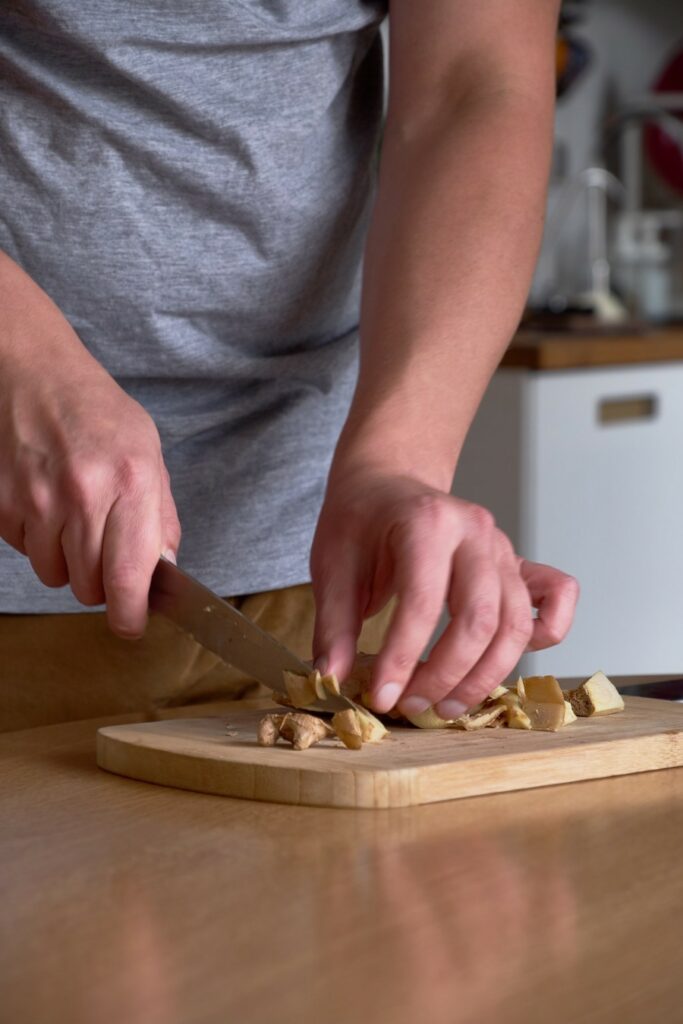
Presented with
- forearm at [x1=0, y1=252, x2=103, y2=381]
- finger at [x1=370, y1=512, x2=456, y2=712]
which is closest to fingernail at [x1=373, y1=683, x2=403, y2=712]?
finger at [x1=370, y1=512, x2=456, y2=712]

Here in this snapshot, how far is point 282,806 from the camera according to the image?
692 millimetres

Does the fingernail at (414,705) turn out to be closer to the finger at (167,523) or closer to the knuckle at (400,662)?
the knuckle at (400,662)

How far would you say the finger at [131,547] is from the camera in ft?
2.34

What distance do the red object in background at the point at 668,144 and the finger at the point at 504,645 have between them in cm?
291

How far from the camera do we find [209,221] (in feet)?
3.28

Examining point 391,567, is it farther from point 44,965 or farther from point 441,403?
point 44,965

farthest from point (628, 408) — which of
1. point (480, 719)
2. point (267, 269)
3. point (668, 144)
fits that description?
point (480, 719)

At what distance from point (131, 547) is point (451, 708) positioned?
0.58ft

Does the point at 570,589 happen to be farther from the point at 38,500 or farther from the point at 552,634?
the point at 38,500

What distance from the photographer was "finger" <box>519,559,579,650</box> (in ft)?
2.58

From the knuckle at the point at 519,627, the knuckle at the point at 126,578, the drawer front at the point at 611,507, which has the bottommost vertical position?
the drawer front at the point at 611,507

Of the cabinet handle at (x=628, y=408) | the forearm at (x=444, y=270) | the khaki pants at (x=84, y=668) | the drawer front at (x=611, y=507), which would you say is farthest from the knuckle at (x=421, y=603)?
the cabinet handle at (x=628, y=408)

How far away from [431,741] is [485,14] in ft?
1.60

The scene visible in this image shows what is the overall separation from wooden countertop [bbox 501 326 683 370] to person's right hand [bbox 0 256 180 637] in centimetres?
151
